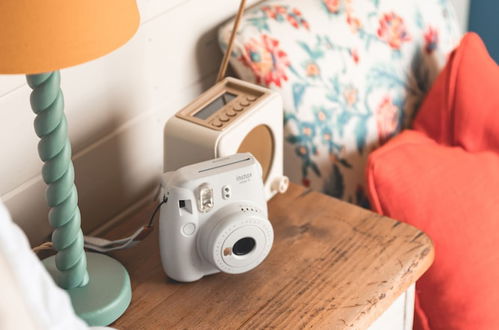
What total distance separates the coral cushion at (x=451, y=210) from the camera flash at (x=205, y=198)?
1.04ft

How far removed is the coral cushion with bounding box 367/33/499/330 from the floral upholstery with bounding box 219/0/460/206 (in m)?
0.09

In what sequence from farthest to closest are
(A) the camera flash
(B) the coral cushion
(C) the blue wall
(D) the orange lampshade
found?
(C) the blue wall
(B) the coral cushion
(A) the camera flash
(D) the orange lampshade

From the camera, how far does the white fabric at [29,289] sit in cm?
50

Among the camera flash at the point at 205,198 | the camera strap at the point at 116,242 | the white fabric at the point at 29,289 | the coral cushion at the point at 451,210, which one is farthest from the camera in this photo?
the coral cushion at the point at 451,210

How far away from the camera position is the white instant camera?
94cm

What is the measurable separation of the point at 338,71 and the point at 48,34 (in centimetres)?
70

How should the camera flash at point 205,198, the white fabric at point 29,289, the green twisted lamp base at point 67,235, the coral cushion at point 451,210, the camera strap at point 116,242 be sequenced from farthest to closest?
the coral cushion at point 451,210 → the camera strap at point 116,242 → the camera flash at point 205,198 → the green twisted lamp base at point 67,235 → the white fabric at point 29,289

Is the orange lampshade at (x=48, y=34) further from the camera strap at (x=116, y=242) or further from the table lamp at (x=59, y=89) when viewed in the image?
the camera strap at (x=116, y=242)

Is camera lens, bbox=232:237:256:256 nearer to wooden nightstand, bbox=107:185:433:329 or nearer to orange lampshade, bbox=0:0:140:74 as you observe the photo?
wooden nightstand, bbox=107:185:433:329

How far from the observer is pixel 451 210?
3.84 ft

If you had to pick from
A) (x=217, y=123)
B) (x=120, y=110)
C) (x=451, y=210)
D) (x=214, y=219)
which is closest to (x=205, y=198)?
(x=214, y=219)

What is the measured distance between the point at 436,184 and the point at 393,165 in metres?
0.07

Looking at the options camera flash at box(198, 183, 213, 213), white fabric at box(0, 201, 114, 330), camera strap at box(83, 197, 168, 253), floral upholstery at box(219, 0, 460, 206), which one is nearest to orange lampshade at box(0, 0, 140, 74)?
white fabric at box(0, 201, 114, 330)

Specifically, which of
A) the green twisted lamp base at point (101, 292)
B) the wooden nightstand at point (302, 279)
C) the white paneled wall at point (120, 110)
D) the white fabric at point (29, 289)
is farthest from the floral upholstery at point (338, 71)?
the white fabric at point (29, 289)
